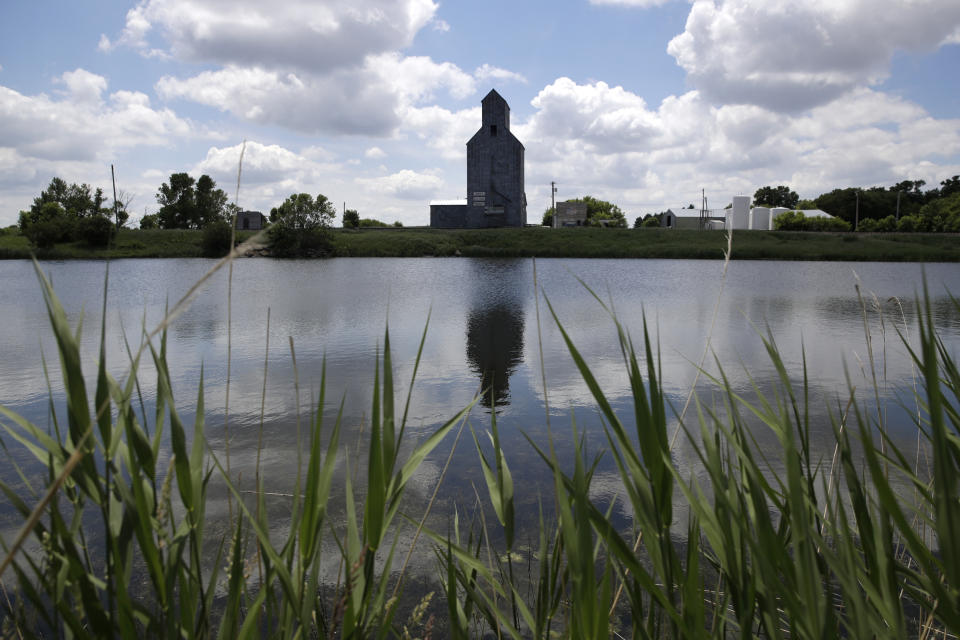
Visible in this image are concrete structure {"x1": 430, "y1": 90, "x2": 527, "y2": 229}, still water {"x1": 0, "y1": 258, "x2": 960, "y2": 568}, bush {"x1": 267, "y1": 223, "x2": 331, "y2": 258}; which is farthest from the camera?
concrete structure {"x1": 430, "y1": 90, "x2": 527, "y2": 229}

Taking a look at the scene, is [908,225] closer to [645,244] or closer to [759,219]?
[759,219]

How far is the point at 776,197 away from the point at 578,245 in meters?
70.6

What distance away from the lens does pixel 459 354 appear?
8953mm

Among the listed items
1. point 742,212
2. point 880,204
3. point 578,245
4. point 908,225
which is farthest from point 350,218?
point 880,204

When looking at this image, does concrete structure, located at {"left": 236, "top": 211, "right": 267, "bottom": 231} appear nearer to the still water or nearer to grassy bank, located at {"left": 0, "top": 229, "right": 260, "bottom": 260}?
grassy bank, located at {"left": 0, "top": 229, "right": 260, "bottom": 260}

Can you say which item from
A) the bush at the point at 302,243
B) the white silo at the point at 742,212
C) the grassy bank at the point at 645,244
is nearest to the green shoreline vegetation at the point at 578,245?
the grassy bank at the point at 645,244

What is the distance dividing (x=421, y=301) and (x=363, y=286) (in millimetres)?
5542

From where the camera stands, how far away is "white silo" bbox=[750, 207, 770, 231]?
258ft

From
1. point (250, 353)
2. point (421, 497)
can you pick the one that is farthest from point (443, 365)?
point (421, 497)

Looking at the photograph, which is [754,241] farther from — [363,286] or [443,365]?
[443,365]

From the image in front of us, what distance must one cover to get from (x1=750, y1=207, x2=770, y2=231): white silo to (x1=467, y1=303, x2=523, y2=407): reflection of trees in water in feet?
242

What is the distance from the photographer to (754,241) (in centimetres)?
5388

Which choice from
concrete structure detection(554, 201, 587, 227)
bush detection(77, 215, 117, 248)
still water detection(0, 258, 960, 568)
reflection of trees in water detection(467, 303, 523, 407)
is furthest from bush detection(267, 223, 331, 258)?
reflection of trees in water detection(467, 303, 523, 407)

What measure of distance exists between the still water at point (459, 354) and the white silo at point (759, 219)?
6502 cm
